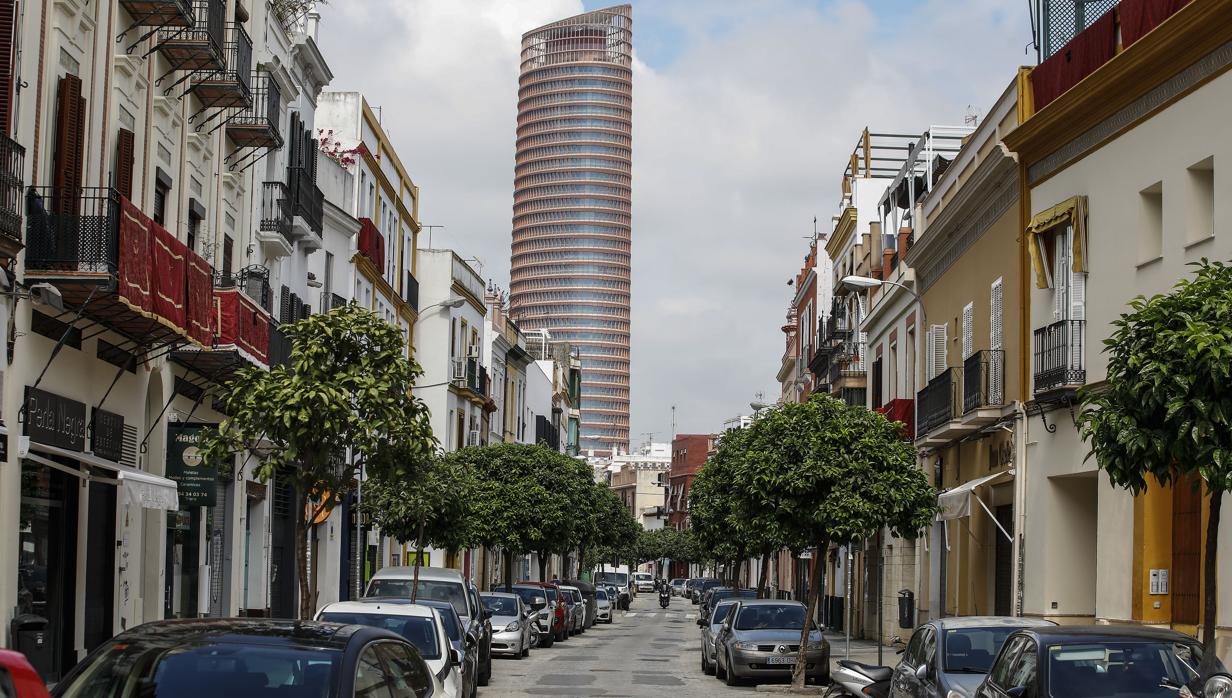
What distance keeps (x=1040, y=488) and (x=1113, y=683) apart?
14.8 m

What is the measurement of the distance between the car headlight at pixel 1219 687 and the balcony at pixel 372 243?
1402 inches

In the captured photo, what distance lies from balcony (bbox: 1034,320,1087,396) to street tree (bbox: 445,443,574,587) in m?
27.8

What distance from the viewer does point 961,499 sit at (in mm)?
27078

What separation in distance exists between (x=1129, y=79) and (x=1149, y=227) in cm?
207

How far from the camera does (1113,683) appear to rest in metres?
11.0

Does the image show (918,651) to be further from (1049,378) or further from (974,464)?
(974,464)

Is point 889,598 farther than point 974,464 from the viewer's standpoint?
Yes

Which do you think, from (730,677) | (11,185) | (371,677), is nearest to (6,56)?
(11,185)

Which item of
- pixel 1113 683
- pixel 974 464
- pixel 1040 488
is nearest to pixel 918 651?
pixel 1113 683

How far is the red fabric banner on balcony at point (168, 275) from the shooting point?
2019 centimetres

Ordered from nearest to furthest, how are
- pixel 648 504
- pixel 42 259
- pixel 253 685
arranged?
pixel 253 685 → pixel 42 259 → pixel 648 504

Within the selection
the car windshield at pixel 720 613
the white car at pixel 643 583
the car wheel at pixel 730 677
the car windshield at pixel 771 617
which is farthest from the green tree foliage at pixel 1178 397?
the white car at pixel 643 583

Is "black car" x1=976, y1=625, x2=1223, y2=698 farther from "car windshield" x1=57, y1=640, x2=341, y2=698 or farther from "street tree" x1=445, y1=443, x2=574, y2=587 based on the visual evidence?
"street tree" x1=445, y1=443, x2=574, y2=587

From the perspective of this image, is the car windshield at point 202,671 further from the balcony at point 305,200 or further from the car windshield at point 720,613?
the balcony at point 305,200
